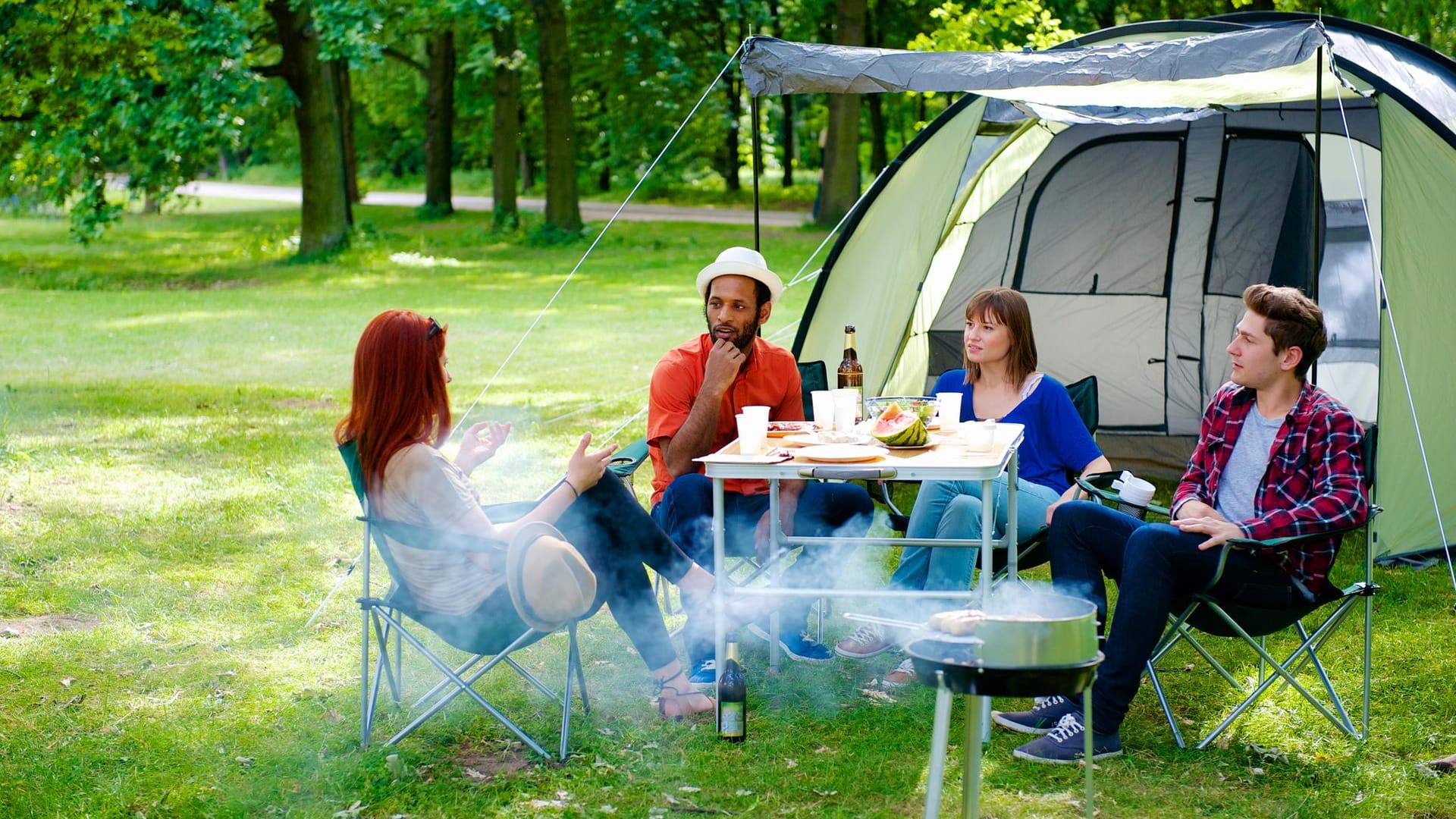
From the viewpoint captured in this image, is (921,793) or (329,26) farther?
(329,26)

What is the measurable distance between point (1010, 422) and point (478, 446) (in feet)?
5.26

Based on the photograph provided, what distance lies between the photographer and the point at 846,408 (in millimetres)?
3803

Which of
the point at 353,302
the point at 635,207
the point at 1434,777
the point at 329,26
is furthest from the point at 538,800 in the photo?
the point at 635,207

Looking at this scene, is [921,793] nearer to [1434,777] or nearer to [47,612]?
[1434,777]

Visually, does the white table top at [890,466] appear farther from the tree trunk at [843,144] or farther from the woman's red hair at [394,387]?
the tree trunk at [843,144]

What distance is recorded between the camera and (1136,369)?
6.66 m

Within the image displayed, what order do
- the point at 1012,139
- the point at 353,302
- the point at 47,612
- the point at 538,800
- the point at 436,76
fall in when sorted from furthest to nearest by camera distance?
the point at 436,76
the point at 353,302
the point at 1012,139
the point at 47,612
the point at 538,800

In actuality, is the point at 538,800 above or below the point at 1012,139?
below

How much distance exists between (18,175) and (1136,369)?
38.9 feet

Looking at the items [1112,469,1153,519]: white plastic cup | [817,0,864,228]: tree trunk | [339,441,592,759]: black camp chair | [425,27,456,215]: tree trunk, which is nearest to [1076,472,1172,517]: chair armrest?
[1112,469,1153,519]: white plastic cup

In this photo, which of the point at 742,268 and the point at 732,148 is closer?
the point at 742,268

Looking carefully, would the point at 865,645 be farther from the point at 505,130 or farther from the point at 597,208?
the point at 597,208

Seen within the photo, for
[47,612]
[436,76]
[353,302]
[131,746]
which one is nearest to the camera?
[131,746]

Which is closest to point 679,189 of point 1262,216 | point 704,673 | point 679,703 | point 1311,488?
point 1262,216
